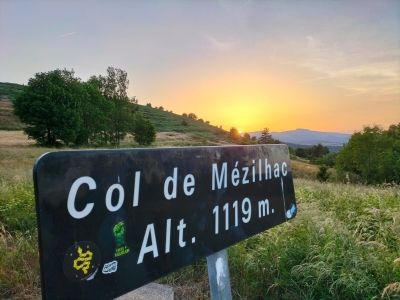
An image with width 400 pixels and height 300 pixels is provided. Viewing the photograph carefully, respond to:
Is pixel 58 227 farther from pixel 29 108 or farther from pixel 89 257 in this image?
pixel 29 108

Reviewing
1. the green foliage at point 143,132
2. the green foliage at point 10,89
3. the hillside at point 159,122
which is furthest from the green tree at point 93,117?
the green foliage at point 10,89

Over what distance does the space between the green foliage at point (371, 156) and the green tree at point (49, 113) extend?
37908 millimetres

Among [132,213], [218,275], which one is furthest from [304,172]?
[132,213]

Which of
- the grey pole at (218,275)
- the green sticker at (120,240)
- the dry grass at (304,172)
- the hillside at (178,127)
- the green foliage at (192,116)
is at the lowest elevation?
the dry grass at (304,172)

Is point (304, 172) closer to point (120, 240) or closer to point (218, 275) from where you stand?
point (218, 275)

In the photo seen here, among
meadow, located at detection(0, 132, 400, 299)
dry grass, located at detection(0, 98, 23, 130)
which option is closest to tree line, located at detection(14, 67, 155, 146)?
dry grass, located at detection(0, 98, 23, 130)

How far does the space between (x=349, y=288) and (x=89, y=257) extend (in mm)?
2352

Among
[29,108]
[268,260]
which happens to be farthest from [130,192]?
[29,108]

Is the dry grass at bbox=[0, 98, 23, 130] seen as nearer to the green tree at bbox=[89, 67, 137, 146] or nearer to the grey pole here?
the green tree at bbox=[89, 67, 137, 146]

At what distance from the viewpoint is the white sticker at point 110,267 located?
1120 mm

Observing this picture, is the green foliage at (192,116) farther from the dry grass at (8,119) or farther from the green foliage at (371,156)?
the green foliage at (371,156)

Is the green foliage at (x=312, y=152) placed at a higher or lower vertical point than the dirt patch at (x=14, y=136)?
lower

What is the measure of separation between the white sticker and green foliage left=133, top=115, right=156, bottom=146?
61989 millimetres

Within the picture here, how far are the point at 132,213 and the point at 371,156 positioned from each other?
175ft
